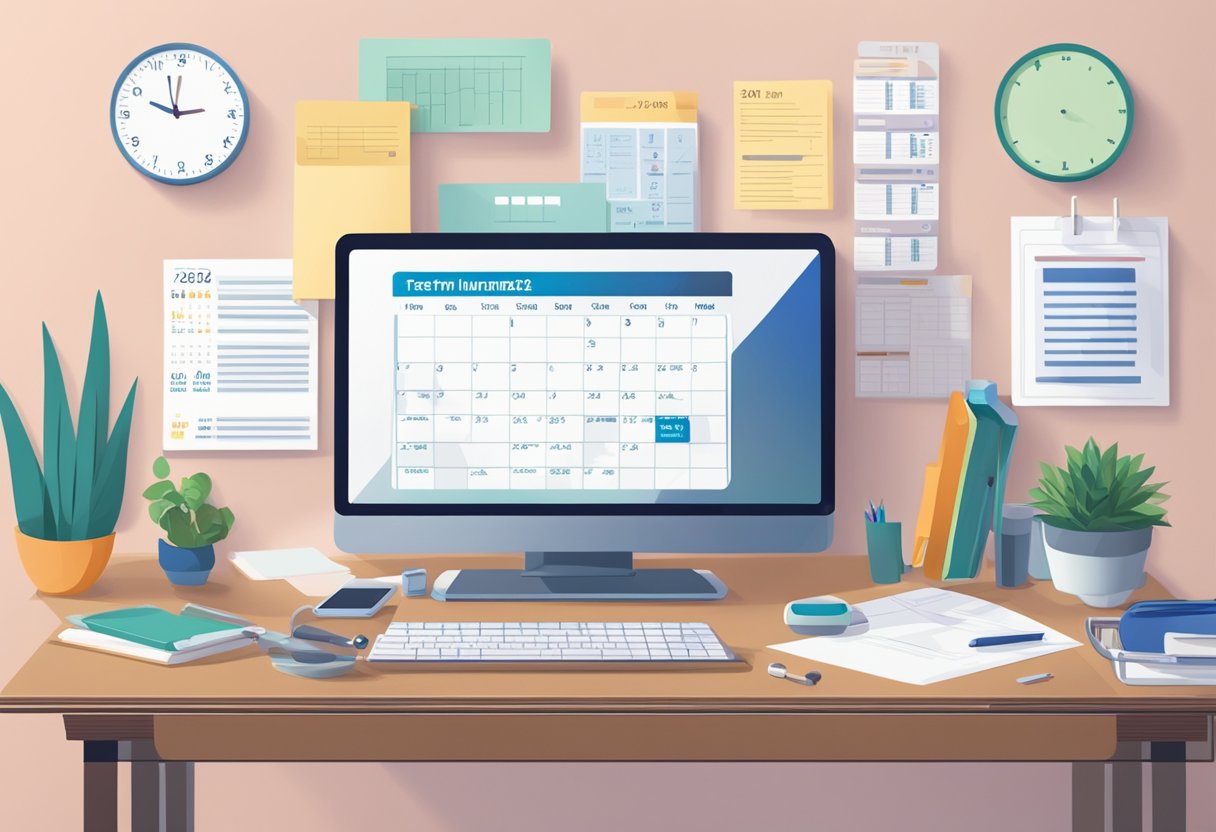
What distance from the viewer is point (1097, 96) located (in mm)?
1765

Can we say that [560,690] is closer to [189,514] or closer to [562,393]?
[562,393]

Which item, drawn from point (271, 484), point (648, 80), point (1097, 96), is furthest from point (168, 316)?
point (1097, 96)

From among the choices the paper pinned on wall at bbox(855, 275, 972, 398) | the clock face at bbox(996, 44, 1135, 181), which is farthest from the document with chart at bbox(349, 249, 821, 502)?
the clock face at bbox(996, 44, 1135, 181)

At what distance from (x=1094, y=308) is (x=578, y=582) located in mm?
1024

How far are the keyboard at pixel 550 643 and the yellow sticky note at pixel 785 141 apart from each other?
2.76 ft

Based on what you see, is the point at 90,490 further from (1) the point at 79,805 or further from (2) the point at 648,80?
(2) the point at 648,80

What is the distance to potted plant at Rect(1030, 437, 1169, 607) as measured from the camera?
55.6 inches

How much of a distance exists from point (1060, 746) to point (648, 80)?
125 centimetres

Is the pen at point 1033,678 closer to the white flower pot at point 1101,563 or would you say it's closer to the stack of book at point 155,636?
the white flower pot at point 1101,563

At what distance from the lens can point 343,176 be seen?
177 cm

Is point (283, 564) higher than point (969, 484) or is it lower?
lower

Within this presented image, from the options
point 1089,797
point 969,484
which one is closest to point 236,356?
point 969,484

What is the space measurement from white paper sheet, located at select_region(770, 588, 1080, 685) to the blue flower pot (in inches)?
35.0

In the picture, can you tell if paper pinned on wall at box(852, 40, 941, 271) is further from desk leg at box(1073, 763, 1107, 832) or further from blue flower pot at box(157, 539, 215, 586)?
blue flower pot at box(157, 539, 215, 586)
